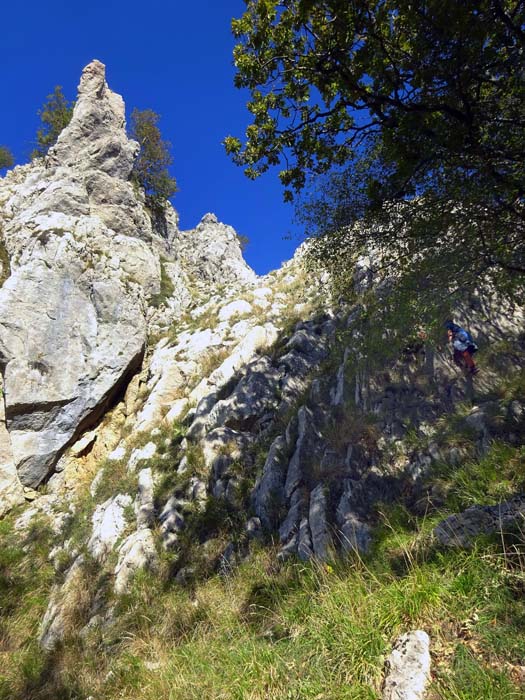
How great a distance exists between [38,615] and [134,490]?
3.69 meters

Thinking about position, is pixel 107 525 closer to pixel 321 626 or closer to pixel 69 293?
pixel 321 626

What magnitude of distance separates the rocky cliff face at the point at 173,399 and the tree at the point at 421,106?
3290mm

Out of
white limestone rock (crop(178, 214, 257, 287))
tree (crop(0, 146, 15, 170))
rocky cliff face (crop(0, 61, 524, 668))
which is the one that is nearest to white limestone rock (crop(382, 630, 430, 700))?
rocky cliff face (crop(0, 61, 524, 668))

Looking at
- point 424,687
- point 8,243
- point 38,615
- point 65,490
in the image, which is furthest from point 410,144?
point 8,243

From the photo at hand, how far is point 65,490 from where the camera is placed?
13945 millimetres

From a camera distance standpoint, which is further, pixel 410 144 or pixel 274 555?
pixel 274 555

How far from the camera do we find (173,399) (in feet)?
51.2

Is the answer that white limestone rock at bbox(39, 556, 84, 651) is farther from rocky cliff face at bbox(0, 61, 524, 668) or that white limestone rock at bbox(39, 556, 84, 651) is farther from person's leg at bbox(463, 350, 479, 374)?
person's leg at bbox(463, 350, 479, 374)

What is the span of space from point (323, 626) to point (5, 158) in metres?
57.8

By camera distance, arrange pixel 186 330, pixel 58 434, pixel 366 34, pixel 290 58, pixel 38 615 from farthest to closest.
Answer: pixel 186 330, pixel 58 434, pixel 38 615, pixel 290 58, pixel 366 34

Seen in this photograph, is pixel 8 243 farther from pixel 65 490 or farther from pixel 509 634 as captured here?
pixel 509 634

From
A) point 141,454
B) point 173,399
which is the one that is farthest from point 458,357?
point 173,399

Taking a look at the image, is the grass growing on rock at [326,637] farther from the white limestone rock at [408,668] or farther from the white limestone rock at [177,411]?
the white limestone rock at [177,411]

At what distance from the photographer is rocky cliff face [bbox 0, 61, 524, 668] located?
332 inches
